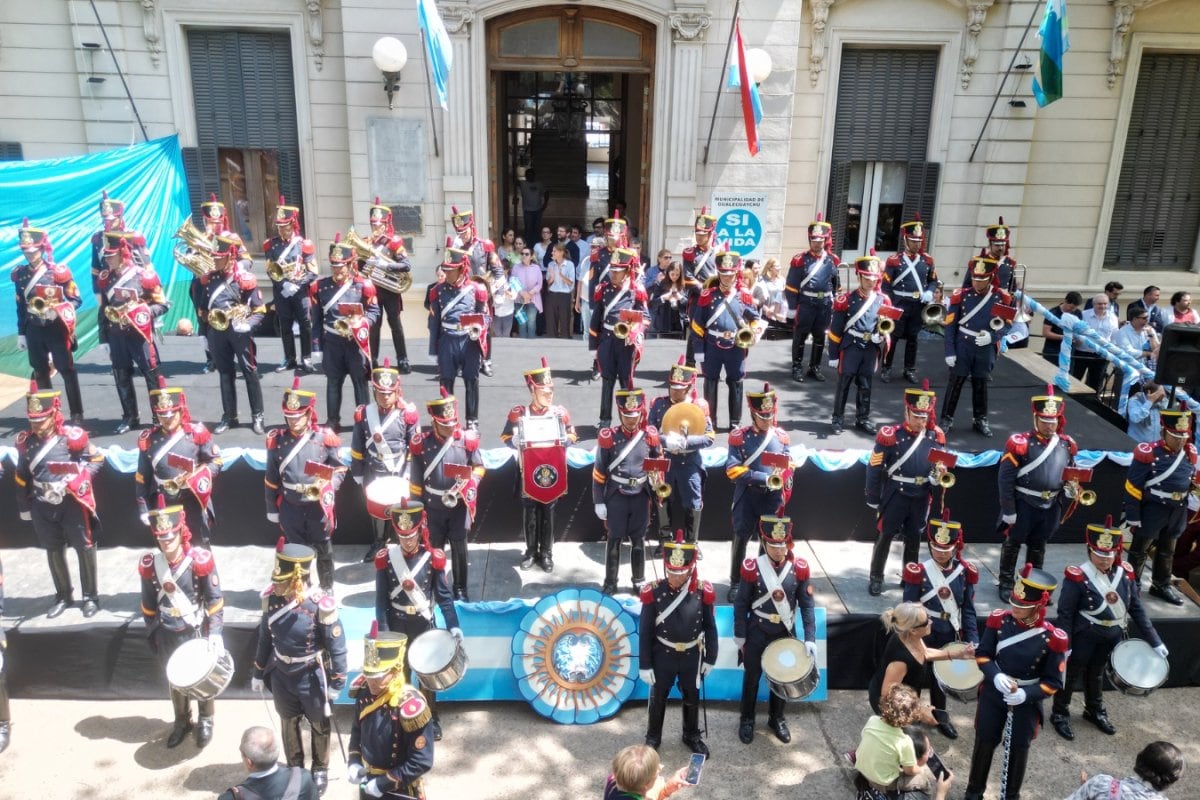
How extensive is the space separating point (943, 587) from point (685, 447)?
2449 mm

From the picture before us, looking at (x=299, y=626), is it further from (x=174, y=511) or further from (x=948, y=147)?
(x=948, y=147)

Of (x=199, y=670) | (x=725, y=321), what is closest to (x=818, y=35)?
(x=725, y=321)

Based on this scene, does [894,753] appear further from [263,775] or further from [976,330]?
[976,330]

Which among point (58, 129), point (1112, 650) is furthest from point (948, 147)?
point (58, 129)

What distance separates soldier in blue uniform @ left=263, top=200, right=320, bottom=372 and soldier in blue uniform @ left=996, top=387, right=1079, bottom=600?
793 centimetres

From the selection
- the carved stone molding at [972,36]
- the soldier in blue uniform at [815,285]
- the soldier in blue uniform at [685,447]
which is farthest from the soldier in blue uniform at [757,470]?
the carved stone molding at [972,36]

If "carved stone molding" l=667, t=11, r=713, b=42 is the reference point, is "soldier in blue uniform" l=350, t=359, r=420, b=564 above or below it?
below

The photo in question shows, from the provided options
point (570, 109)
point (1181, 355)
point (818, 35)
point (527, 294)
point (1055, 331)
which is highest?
point (818, 35)

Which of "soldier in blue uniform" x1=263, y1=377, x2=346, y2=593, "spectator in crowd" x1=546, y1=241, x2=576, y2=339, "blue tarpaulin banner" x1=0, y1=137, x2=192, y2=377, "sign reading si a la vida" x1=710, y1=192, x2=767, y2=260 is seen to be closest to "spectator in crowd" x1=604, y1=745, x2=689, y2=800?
"soldier in blue uniform" x1=263, y1=377, x2=346, y2=593

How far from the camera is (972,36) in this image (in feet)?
49.3

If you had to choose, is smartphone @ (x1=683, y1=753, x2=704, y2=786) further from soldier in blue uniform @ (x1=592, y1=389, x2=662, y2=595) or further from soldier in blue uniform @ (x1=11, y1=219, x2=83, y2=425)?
soldier in blue uniform @ (x1=11, y1=219, x2=83, y2=425)

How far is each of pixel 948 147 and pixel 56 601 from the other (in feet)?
45.6

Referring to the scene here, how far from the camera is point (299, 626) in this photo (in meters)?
6.80

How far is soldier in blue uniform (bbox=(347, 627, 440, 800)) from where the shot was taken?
5.91m
